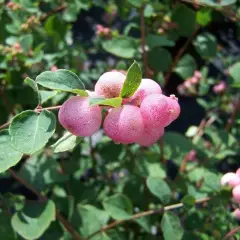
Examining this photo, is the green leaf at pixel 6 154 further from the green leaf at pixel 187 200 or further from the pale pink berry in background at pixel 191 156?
the pale pink berry in background at pixel 191 156

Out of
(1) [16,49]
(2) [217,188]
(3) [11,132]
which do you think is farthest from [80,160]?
(3) [11,132]

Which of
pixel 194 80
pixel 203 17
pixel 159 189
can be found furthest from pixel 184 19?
pixel 159 189

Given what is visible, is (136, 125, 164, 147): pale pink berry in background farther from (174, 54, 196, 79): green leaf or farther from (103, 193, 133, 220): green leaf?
(174, 54, 196, 79): green leaf

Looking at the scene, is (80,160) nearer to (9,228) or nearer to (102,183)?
(102,183)

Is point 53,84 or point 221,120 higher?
point 53,84

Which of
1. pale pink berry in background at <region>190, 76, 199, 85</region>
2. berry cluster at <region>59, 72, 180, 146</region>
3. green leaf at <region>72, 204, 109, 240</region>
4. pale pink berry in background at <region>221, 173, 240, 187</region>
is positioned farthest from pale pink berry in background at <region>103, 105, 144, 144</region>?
pale pink berry in background at <region>190, 76, 199, 85</region>
